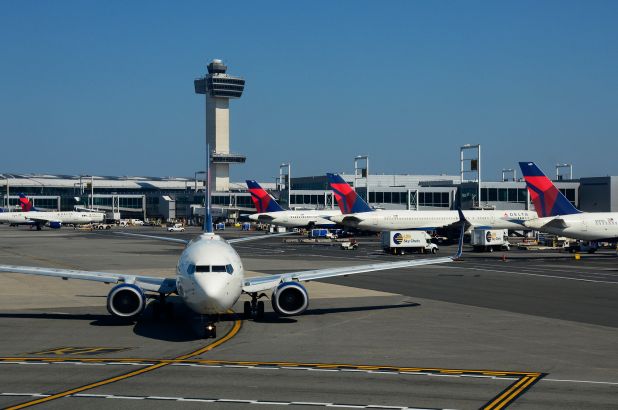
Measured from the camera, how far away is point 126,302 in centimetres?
3356

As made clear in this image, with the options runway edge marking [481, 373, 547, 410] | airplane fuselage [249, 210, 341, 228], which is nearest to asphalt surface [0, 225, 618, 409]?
runway edge marking [481, 373, 547, 410]

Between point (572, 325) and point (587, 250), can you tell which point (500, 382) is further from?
point (587, 250)

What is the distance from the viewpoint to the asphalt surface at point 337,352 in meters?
20.7

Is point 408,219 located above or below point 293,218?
below

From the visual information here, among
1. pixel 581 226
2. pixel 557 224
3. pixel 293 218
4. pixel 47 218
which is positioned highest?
pixel 47 218

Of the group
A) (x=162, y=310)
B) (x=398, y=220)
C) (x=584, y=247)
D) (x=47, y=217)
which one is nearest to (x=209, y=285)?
(x=162, y=310)

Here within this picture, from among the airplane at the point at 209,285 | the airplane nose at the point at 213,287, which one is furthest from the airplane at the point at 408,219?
the airplane nose at the point at 213,287

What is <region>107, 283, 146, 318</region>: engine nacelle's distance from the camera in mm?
33375

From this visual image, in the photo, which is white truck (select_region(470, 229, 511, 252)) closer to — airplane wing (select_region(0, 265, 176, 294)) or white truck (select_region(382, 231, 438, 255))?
white truck (select_region(382, 231, 438, 255))

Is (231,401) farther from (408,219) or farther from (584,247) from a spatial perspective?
(408,219)

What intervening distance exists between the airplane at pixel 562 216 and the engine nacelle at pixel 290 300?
5080 cm

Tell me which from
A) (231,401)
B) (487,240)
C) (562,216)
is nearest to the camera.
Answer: (231,401)

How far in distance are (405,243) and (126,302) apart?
62237 mm

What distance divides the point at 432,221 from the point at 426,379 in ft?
315
